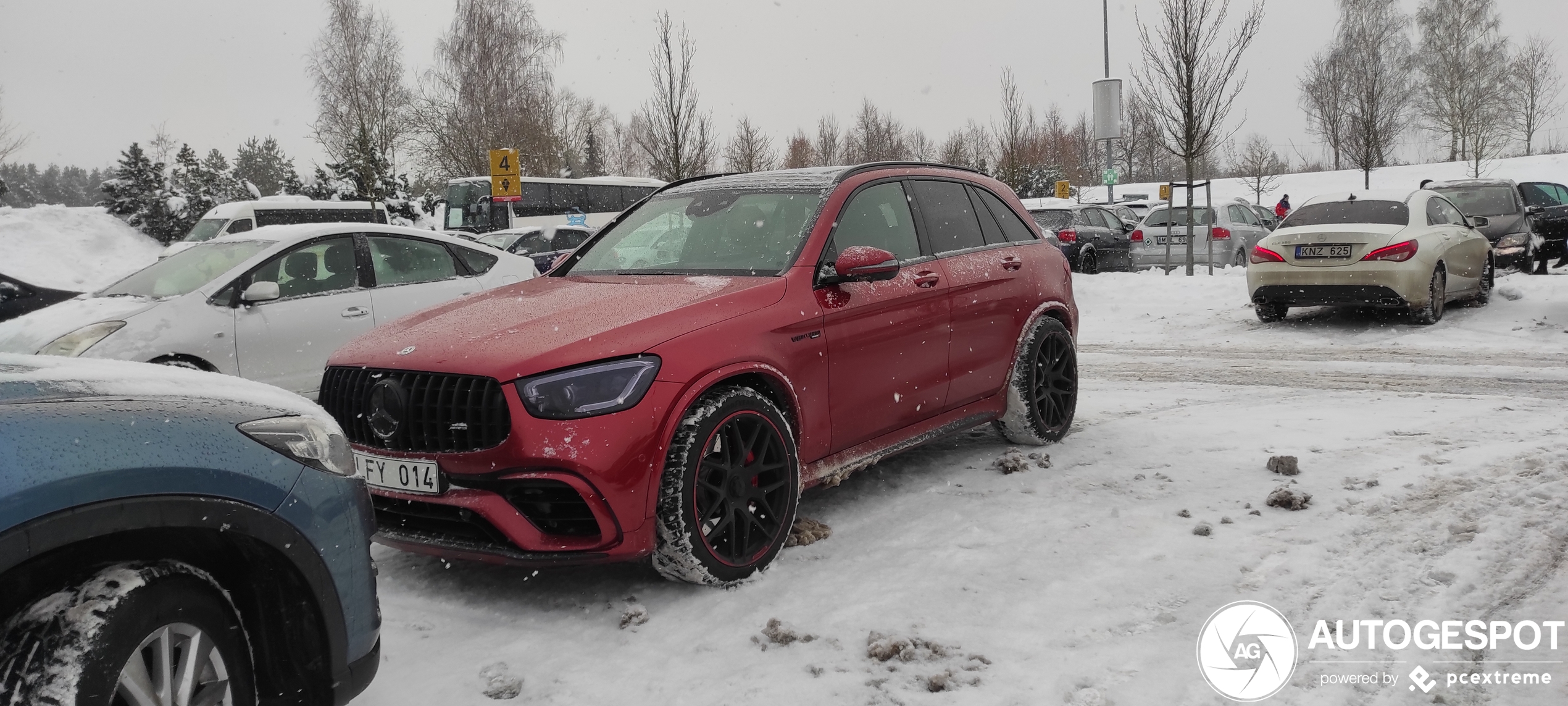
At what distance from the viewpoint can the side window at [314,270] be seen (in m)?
6.99

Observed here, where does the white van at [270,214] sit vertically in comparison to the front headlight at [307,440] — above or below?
above

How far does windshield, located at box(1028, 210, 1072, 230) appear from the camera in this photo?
21.4m

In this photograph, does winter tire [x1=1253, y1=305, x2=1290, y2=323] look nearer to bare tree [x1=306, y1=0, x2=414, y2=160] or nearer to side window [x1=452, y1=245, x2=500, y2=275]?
side window [x1=452, y1=245, x2=500, y2=275]

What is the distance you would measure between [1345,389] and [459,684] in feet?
22.2

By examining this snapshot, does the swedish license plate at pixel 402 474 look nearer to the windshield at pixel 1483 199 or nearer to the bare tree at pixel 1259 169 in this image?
the windshield at pixel 1483 199

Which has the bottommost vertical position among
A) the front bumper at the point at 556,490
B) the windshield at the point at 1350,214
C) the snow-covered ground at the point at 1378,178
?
the front bumper at the point at 556,490

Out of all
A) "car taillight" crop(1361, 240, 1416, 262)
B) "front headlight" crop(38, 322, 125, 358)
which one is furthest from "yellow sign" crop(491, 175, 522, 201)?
"car taillight" crop(1361, 240, 1416, 262)

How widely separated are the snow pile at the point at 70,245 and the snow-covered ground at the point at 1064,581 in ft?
84.9

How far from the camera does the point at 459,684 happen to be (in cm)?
302

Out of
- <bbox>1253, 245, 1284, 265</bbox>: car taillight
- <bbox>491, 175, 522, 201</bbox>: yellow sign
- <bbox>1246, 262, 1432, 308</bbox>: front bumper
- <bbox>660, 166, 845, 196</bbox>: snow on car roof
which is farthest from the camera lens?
<bbox>491, 175, 522, 201</bbox>: yellow sign

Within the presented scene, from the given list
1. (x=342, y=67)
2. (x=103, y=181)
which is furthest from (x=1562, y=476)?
(x=342, y=67)

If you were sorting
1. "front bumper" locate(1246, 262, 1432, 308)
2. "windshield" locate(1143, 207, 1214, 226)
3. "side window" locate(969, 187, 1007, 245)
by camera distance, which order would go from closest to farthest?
"side window" locate(969, 187, 1007, 245), "front bumper" locate(1246, 262, 1432, 308), "windshield" locate(1143, 207, 1214, 226)

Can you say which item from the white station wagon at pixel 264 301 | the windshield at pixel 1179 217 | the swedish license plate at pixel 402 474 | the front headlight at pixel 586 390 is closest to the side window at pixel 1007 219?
the front headlight at pixel 586 390

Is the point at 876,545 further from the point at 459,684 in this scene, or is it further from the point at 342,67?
the point at 342,67
